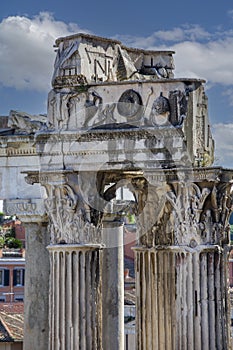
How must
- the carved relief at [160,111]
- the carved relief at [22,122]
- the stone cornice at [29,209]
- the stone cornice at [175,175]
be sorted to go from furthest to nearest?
the carved relief at [22,122] → the stone cornice at [29,209] → the carved relief at [160,111] → the stone cornice at [175,175]

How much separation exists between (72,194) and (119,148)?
1.42 meters

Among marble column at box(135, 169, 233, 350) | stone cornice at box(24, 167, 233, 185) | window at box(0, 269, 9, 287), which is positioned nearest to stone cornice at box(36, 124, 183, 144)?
stone cornice at box(24, 167, 233, 185)

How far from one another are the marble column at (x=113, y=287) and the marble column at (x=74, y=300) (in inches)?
191

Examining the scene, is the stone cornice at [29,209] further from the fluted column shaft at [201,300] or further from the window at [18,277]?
the window at [18,277]

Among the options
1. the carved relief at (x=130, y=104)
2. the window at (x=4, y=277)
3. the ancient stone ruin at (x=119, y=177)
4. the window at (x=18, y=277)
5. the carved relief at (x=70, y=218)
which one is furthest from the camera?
the window at (x=18, y=277)

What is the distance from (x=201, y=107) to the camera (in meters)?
19.1

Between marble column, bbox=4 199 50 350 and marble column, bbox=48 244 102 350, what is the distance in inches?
158

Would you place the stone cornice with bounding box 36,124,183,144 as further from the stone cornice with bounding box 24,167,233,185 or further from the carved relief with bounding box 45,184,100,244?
Result: the carved relief with bounding box 45,184,100,244

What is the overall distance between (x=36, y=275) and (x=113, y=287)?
2.36 meters

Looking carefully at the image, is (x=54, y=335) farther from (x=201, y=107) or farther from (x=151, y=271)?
(x=201, y=107)

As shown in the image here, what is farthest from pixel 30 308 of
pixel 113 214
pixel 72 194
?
pixel 72 194

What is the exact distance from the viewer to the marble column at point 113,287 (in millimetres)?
24234

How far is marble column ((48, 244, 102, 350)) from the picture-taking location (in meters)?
19.1

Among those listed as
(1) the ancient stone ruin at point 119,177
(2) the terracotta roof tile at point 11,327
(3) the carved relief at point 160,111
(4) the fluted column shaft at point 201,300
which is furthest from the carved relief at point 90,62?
(2) the terracotta roof tile at point 11,327
